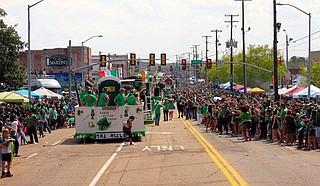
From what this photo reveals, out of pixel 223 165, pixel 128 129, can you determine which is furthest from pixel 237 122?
pixel 223 165

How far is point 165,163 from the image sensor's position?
Answer: 18406 millimetres

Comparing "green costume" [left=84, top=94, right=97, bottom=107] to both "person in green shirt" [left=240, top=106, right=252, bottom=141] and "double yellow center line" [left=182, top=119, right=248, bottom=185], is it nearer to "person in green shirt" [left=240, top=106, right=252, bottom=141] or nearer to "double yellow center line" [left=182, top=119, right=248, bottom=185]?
"double yellow center line" [left=182, top=119, right=248, bottom=185]

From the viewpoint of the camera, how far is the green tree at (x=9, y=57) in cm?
5550

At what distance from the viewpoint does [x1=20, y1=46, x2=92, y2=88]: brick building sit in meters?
96.3

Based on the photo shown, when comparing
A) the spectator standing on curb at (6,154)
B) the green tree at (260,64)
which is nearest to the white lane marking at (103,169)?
the spectator standing on curb at (6,154)

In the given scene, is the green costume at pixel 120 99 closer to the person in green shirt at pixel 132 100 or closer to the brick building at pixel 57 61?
the person in green shirt at pixel 132 100

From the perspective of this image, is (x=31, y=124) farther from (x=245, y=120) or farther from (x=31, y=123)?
(x=245, y=120)

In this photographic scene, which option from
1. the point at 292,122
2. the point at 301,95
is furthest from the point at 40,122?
the point at 301,95

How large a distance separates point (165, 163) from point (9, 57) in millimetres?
40961

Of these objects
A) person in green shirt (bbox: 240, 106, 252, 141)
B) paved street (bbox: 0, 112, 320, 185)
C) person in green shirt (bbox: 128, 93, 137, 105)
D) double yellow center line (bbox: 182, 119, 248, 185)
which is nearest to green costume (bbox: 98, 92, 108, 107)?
person in green shirt (bbox: 128, 93, 137, 105)

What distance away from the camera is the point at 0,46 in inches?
2170

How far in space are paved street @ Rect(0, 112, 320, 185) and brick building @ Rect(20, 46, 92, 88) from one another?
70.1 meters

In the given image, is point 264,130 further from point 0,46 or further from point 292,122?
point 0,46

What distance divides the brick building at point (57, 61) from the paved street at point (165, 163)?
7006cm
